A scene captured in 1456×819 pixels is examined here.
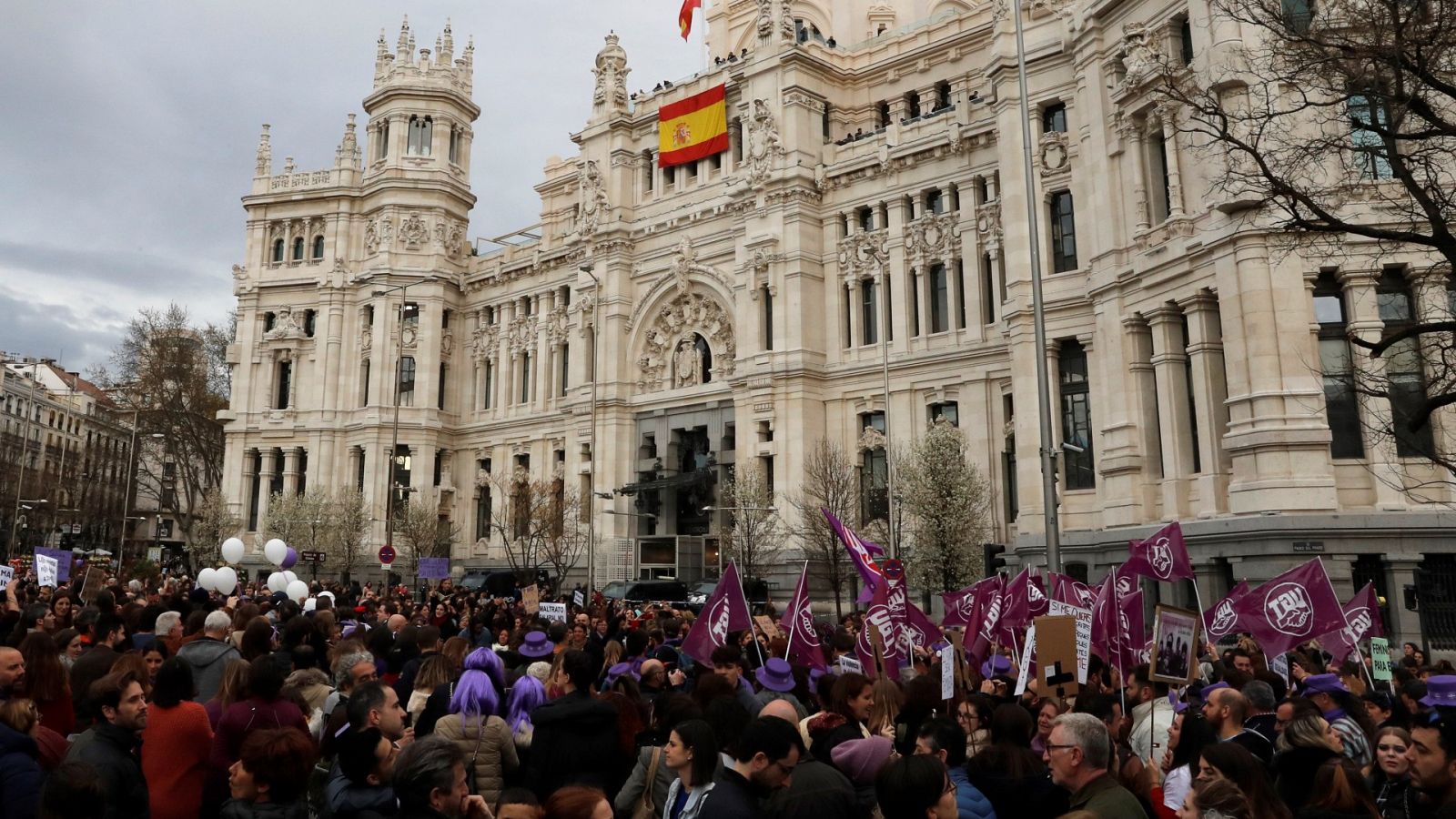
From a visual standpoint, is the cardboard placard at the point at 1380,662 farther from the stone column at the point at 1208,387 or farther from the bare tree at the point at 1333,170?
the stone column at the point at 1208,387

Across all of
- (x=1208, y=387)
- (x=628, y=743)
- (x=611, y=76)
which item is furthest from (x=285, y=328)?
(x=628, y=743)

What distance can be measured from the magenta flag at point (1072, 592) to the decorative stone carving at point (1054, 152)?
20423 millimetres

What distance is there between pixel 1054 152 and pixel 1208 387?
34.8 ft

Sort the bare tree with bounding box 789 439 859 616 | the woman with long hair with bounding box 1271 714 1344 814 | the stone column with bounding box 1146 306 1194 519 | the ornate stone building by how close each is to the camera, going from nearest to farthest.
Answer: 1. the woman with long hair with bounding box 1271 714 1344 814
2. the ornate stone building
3. the stone column with bounding box 1146 306 1194 519
4. the bare tree with bounding box 789 439 859 616

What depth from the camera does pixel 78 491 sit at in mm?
92938

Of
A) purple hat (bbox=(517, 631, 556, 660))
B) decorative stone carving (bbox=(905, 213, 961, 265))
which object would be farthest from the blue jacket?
decorative stone carving (bbox=(905, 213, 961, 265))

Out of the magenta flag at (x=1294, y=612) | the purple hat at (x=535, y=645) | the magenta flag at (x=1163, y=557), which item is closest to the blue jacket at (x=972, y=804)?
the purple hat at (x=535, y=645)

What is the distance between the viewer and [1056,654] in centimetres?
995

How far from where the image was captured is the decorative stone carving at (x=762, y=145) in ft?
148

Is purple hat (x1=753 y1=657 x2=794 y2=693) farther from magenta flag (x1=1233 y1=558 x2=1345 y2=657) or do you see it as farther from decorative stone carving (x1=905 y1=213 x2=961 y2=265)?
decorative stone carving (x1=905 y1=213 x2=961 y2=265)

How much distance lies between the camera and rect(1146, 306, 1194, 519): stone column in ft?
87.8

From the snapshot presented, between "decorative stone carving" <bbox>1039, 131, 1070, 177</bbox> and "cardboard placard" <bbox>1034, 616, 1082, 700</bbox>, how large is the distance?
26010 millimetres

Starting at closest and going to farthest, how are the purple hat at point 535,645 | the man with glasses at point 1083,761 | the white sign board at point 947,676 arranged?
the man with glasses at point 1083,761
the white sign board at point 947,676
the purple hat at point 535,645

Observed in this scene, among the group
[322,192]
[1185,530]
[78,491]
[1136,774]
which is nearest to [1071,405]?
[1185,530]
